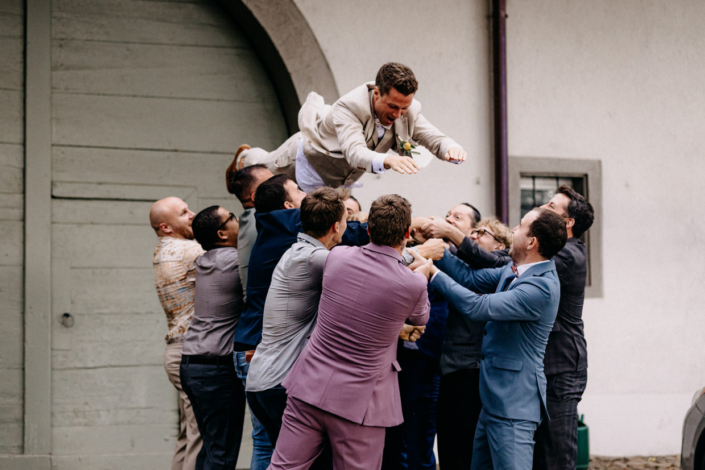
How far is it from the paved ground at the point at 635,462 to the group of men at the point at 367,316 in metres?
2.79

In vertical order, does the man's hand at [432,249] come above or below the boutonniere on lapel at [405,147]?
below

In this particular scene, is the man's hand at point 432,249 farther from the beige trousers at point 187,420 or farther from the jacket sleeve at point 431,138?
the beige trousers at point 187,420

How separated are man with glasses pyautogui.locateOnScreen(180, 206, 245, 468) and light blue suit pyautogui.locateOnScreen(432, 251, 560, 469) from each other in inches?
47.9

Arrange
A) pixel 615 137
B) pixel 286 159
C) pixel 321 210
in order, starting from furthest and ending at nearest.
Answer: pixel 615 137, pixel 286 159, pixel 321 210

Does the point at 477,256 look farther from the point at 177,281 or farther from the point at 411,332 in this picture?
the point at 177,281

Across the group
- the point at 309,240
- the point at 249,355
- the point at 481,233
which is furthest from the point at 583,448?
the point at 309,240

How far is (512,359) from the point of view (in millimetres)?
3332

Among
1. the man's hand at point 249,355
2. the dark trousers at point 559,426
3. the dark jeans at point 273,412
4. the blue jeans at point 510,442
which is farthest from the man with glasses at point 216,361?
the dark trousers at point 559,426

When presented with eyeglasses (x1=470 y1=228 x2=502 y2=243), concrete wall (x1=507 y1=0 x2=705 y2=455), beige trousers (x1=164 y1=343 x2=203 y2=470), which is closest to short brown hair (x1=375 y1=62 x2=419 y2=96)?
eyeglasses (x1=470 y1=228 x2=502 y2=243)

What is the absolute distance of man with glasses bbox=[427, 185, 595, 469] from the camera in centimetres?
358

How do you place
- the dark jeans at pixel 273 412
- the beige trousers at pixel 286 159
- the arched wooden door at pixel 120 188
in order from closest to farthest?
→ the dark jeans at pixel 273 412
the beige trousers at pixel 286 159
the arched wooden door at pixel 120 188

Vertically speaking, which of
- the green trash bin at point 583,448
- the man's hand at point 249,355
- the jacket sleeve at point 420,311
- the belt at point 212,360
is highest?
the jacket sleeve at point 420,311

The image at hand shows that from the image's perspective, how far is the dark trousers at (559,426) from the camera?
3566mm

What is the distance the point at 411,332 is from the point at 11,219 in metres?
3.66
